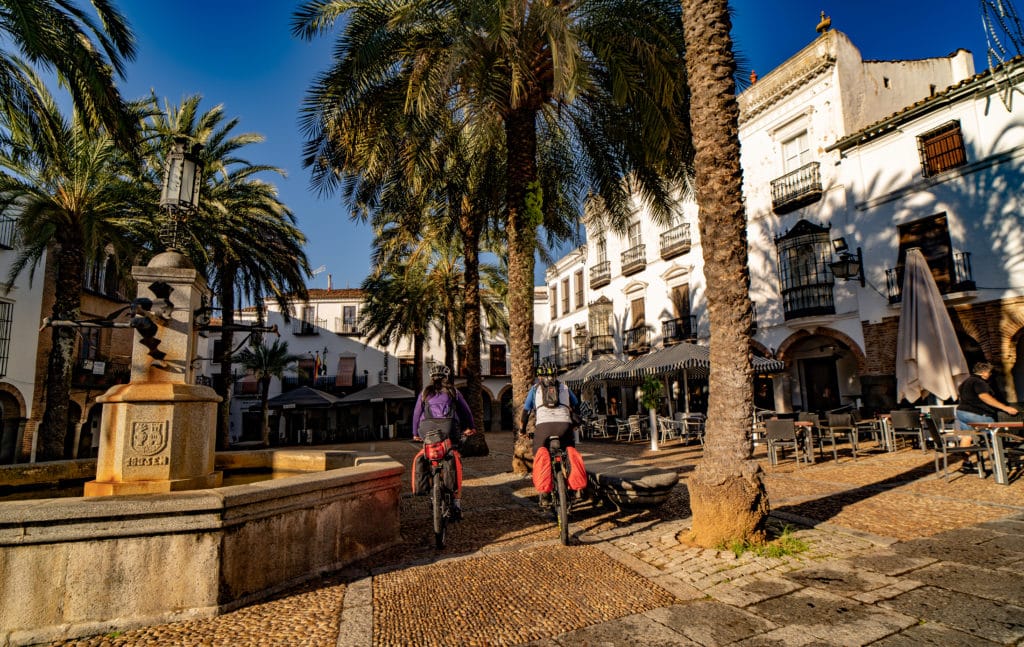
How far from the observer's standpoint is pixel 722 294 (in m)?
4.92

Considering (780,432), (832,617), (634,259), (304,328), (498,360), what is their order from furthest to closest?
(498,360), (304,328), (634,259), (780,432), (832,617)

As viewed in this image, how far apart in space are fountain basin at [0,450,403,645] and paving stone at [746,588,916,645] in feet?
10.7

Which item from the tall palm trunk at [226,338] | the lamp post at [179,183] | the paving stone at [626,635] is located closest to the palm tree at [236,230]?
the tall palm trunk at [226,338]

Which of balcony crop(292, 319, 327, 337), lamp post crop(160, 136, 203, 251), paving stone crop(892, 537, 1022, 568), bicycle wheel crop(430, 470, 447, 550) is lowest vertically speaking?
paving stone crop(892, 537, 1022, 568)

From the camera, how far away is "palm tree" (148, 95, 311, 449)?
626 inches

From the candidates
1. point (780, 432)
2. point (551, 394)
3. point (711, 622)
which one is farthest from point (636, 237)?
point (711, 622)

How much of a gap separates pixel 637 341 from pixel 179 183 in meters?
23.9

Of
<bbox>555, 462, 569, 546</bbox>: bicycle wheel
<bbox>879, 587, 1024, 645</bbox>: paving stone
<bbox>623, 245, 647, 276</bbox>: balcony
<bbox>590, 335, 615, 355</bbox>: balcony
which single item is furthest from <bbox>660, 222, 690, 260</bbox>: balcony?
<bbox>879, 587, 1024, 645</bbox>: paving stone

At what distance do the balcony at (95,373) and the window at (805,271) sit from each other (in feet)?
80.0

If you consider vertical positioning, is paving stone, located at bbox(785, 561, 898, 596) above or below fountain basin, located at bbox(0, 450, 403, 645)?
below

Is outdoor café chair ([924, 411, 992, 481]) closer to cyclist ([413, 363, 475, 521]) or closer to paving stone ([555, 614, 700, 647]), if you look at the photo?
paving stone ([555, 614, 700, 647])

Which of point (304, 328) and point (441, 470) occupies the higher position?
point (304, 328)

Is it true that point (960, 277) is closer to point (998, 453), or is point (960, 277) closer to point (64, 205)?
point (998, 453)

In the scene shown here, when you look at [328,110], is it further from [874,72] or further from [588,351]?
[588,351]
